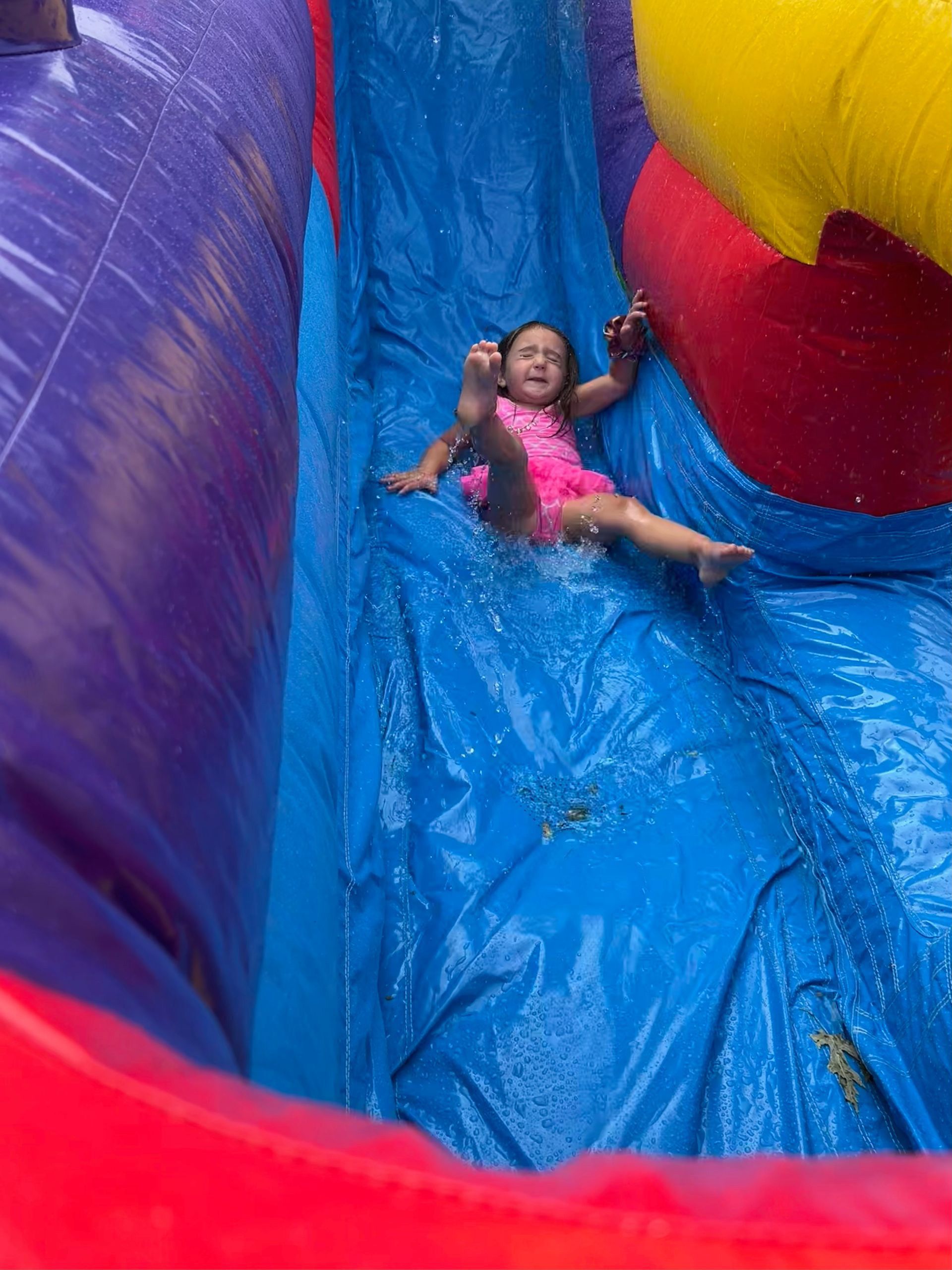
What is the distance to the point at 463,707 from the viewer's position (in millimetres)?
1516

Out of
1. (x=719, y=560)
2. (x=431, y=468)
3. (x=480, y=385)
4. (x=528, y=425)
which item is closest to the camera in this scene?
(x=719, y=560)

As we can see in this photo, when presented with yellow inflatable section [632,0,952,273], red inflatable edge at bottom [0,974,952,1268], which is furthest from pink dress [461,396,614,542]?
red inflatable edge at bottom [0,974,952,1268]

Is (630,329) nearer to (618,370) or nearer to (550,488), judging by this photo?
(618,370)

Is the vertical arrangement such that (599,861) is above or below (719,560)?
below

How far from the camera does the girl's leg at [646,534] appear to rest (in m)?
1.47

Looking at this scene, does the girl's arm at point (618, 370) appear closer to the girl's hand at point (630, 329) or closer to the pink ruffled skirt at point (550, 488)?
the girl's hand at point (630, 329)

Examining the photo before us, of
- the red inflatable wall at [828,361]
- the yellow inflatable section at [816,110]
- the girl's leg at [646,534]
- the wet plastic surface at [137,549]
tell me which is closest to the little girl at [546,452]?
the girl's leg at [646,534]

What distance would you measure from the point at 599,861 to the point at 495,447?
714 millimetres

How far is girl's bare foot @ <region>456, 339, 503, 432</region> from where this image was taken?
159 centimetres

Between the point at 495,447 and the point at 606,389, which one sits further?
the point at 606,389

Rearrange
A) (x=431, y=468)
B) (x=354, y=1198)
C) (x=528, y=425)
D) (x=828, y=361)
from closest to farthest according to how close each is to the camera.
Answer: (x=354, y=1198)
(x=828, y=361)
(x=431, y=468)
(x=528, y=425)

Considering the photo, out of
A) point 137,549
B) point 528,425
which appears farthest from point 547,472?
point 137,549

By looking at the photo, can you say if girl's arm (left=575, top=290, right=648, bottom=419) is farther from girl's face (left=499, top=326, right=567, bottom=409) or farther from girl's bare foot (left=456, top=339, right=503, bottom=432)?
girl's bare foot (left=456, top=339, right=503, bottom=432)

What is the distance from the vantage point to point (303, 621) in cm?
112
